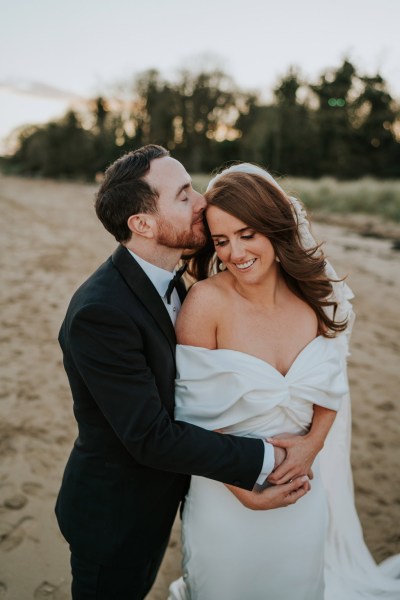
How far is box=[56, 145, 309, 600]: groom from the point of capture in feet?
5.64

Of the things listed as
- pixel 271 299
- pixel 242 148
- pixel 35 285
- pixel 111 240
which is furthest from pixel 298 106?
pixel 271 299

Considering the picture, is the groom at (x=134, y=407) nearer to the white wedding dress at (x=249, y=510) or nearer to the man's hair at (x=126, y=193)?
the man's hair at (x=126, y=193)

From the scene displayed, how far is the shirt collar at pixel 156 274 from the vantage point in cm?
205

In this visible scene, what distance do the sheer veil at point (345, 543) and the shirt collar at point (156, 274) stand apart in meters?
1.11

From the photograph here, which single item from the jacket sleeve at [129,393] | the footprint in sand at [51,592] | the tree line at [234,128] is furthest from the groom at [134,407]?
the tree line at [234,128]

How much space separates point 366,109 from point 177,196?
3936cm

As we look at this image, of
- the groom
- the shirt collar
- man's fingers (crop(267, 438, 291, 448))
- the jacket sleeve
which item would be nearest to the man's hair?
the groom

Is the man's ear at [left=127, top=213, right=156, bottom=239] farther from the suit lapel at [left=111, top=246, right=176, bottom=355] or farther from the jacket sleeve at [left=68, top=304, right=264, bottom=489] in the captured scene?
the jacket sleeve at [left=68, top=304, right=264, bottom=489]

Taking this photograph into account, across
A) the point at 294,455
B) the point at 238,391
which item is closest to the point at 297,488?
the point at 294,455

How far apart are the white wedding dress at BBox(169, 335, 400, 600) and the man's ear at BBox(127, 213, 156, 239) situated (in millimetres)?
570

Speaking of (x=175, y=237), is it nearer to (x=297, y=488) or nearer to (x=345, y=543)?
(x=297, y=488)

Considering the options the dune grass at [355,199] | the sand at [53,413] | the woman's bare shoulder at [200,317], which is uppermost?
the woman's bare shoulder at [200,317]

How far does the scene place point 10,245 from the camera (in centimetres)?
1248

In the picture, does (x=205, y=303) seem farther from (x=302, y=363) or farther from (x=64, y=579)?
(x=64, y=579)
